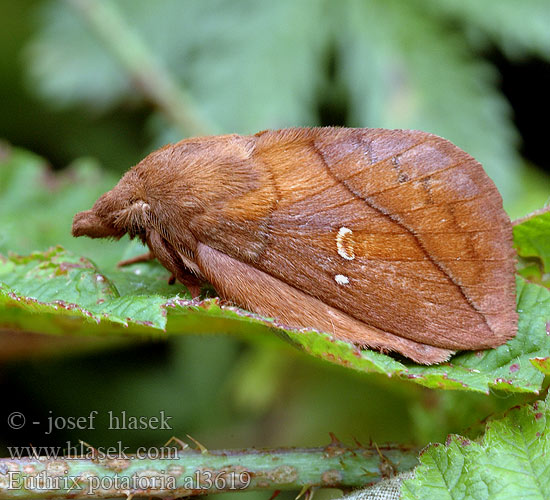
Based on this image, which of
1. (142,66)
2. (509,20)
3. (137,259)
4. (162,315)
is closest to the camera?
(162,315)

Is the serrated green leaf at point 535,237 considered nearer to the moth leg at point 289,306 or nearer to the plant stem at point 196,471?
the moth leg at point 289,306

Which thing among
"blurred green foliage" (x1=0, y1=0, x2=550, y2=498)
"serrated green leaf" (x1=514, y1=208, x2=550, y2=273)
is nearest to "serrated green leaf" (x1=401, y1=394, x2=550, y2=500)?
"serrated green leaf" (x1=514, y1=208, x2=550, y2=273)

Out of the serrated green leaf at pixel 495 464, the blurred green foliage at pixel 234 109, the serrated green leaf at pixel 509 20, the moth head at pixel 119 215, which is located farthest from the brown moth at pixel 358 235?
the serrated green leaf at pixel 509 20

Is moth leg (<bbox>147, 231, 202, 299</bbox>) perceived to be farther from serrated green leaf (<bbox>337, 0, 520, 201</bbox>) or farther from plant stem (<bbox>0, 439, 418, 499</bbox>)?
serrated green leaf (<bbox>337, 0, 520, 201</bbox>)

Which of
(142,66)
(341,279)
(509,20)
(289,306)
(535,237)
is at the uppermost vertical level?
(509,20)

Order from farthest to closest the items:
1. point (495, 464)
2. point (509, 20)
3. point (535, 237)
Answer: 1. point (509, 20)
2. point (535, 237)
3. point (495, 464)

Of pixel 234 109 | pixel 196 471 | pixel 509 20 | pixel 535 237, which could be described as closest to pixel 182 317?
pixel 196 471

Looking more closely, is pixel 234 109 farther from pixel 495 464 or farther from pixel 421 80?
pixel 495 464
